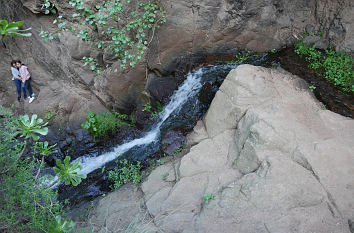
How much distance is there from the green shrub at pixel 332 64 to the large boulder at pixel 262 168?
123 centimetres

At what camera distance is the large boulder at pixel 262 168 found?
3408mm

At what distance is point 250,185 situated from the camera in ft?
12.0

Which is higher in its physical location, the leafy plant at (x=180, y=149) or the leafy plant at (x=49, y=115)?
the leafy plant at (x=180, y=149)

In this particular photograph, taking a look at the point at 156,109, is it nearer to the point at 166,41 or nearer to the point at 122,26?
the point at 166,41

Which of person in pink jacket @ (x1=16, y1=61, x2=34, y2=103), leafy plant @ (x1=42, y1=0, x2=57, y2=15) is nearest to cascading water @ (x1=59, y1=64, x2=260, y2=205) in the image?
person in pink jacket @ (x1=16, y1=61, x2=34, y2=103)

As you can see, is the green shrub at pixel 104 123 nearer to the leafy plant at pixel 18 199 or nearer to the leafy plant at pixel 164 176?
the leafy plant at pixel 164 176

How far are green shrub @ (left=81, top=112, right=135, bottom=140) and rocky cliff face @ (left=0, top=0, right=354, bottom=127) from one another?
34 centimetres

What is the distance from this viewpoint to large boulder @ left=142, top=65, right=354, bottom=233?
341 centimetres

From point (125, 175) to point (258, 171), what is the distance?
3.04 metres

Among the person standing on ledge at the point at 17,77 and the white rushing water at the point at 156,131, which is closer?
the white rushing water at the point at 156,131

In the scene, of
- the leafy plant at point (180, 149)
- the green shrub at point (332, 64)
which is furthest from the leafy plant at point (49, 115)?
the green shrub at point (332, 64)

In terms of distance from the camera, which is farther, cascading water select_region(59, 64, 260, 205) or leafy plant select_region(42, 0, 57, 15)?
cascading water select_region(59, 64, 260, 205)

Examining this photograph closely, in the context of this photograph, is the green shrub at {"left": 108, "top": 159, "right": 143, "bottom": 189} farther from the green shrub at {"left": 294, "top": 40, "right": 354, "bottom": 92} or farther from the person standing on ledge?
the green shrub at {"left": 294, "top": 40, "right": 354, "bottom": 92}

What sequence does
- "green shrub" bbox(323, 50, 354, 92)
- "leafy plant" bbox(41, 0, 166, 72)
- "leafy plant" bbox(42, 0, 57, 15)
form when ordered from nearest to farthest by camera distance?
1. "leafy plant" bbox(42, 0, 57, 15)
2. "leafy plant" bbox(41, 0, 166, 72)
3. "green shrub" bbox(323, 50, 354, 92)
